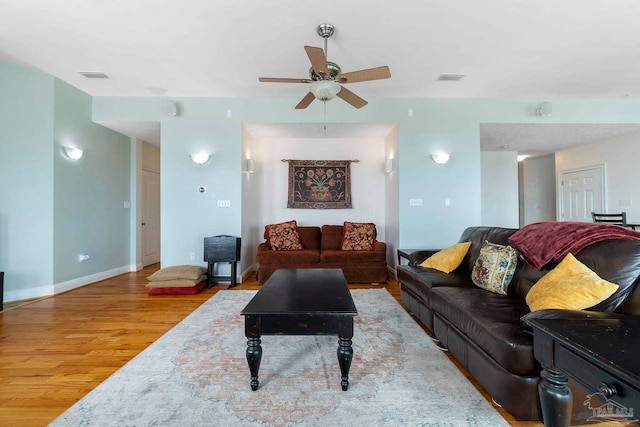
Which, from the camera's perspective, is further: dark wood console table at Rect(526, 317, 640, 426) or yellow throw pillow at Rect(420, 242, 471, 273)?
yellow throw pillow at Rect(420, 242, 471, 273)

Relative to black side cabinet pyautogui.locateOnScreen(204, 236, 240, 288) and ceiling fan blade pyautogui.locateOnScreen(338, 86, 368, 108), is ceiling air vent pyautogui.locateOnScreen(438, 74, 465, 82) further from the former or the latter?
black side cabinet pyautogui.locateOnScreen(204, 236, 240, 288)

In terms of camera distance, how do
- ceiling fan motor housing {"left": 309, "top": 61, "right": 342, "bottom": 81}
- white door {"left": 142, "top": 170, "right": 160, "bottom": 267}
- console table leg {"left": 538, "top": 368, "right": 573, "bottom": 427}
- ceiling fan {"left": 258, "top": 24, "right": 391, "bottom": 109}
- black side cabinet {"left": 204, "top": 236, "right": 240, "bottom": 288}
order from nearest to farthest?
console table leg {"left": 538, "top": 368, "right": 573, "bottom": 427} < ceiling fan {"left": 258, "top": 24, "right": 391, "bottom": 109} < ceiling fan motor housing {"left": 309, "top": 61, "right": 342, "bottom": 81} < black side cabinet {"left": 204, "top": 236, "right": 240, "bottom": 288} < white door {"left": 142, "top": 170, "right": 160, "bottom": 267}

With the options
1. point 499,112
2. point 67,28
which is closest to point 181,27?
point 67,28

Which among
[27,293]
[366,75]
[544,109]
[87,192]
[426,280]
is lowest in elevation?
[27,293]


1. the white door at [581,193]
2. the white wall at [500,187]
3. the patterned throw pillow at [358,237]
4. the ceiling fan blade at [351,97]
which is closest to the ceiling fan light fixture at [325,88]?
the ceiling fan blade at [351,97]

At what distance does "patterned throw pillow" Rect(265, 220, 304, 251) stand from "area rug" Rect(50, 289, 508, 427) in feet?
6.72

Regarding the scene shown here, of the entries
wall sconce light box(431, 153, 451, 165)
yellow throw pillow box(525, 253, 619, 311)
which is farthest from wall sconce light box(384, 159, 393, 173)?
yellow throw pillow box(525, 253, 619, 311)

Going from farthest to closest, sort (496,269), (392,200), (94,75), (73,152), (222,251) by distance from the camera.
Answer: (392,200) < (222,251) < (73,152) < (94,75) < (496,269)

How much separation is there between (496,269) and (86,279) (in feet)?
17.2

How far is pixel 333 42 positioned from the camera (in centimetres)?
275

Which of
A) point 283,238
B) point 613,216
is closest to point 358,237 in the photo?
point 283,238

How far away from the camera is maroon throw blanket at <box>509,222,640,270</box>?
5.57 ft

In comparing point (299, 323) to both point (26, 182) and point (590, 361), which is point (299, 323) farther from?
point (26, 182)

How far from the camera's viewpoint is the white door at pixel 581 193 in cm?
531
